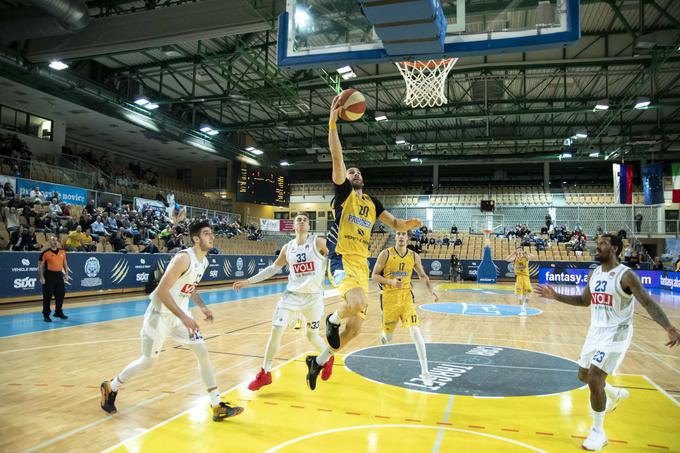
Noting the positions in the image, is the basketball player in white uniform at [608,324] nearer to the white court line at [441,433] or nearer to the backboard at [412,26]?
the white court line at [441,433]

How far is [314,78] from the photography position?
23.2 meters

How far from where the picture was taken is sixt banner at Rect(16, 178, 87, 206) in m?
18.8

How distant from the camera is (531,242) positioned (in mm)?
32062

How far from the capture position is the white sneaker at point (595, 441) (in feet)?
13.3

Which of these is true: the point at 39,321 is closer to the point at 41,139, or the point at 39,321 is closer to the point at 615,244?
the point at 615,244

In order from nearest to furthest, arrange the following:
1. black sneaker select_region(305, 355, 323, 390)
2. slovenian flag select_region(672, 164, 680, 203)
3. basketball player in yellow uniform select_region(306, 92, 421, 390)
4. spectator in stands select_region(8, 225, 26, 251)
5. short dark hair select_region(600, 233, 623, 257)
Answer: short dark hair select_region(600, 233, 623, 257), basketball player in yellow uniform select_region(306, 92, 421, 390), black sneaker select_region(305, 355, 323, 390), spectator in stands select_region(8, 225, 26, 251), slovenian flag select_region(672, 164, 680, 203)

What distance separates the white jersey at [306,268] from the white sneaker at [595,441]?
3396mm

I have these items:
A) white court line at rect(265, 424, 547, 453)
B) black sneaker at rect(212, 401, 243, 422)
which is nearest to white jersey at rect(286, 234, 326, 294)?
black sneaker at rect(212, 401, 243, 422)

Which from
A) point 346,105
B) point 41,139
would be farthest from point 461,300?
point 41,139

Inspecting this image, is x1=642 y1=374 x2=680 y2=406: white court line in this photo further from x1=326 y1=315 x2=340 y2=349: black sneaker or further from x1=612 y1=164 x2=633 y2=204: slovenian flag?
x1=612 y1=164 x2=633 y2=204: slovenian flag

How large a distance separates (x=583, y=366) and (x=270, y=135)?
37.1 metres

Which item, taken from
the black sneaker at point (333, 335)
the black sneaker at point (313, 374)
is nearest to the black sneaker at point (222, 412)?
the black sneaker at point (313, 374)

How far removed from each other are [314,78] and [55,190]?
13150 millimetres

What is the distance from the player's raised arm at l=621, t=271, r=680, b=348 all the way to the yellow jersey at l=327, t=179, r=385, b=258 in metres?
2.50
